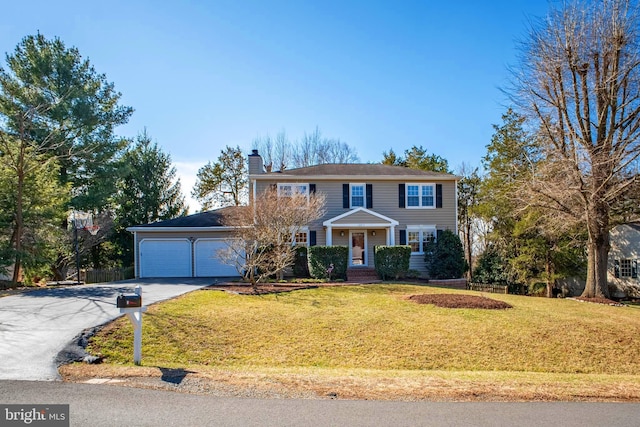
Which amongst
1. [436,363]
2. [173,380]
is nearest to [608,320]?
[436,363]

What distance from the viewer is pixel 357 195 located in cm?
2225

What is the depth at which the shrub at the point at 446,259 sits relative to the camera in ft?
67.5

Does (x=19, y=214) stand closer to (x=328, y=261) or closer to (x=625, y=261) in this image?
(x=328, y=261)

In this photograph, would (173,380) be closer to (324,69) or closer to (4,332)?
(4,332)

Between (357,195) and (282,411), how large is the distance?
59.8 ft

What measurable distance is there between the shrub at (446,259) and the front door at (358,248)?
10.8 feet

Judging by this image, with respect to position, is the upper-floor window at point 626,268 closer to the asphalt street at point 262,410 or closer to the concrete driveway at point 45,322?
the asphalt street at point 262,410

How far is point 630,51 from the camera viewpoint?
15414mm

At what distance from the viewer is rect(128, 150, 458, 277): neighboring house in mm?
21422

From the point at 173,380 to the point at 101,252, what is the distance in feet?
93.1

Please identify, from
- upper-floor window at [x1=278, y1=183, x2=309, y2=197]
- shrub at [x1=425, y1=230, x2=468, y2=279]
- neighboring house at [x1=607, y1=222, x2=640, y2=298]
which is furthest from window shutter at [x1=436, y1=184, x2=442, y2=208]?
neighboring house at [x1=607, y1=222, x2=640, y2=298]

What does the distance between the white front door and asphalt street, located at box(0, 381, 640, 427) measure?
17001mm

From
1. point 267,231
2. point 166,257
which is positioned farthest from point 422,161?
point 166,257

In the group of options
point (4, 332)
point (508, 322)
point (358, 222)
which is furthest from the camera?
point (358, 222)
